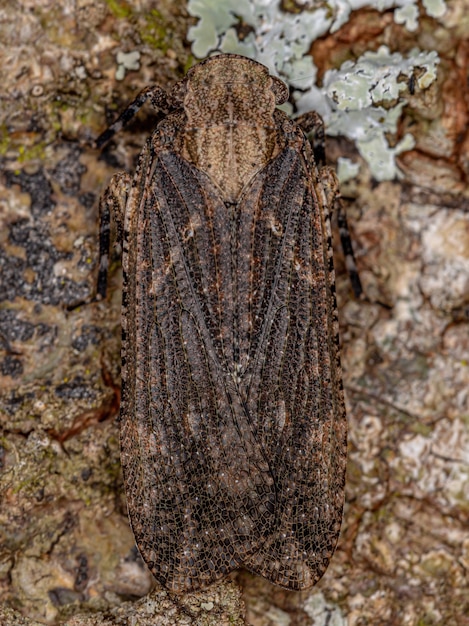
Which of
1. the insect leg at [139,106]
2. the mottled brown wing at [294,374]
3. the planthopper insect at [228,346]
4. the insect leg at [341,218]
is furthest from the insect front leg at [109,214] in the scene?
the insect leg at [341,218]

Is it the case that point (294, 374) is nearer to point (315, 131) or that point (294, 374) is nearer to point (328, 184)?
point (328, 184)

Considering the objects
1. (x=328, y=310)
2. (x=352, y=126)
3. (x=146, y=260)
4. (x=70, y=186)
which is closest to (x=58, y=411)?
(x=146, y=260)

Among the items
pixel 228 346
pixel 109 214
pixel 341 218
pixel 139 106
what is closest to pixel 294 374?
pixel 228 346

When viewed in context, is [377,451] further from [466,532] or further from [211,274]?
[211,274]

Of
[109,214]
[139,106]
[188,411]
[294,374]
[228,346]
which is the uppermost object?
[139,106]

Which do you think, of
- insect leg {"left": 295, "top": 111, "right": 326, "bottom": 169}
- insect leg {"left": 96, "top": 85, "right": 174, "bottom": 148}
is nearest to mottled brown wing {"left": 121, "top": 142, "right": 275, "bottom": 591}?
insect leg {"left": 96, "top": 85, "right": 174, "bottom": 148}

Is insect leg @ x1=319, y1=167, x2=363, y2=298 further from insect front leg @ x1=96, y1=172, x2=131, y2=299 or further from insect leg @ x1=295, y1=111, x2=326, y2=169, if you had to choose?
insect front leg @ x1=96, y1=172, x2=131, y2=299

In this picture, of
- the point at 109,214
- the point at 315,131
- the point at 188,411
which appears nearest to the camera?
the point at 188,411
